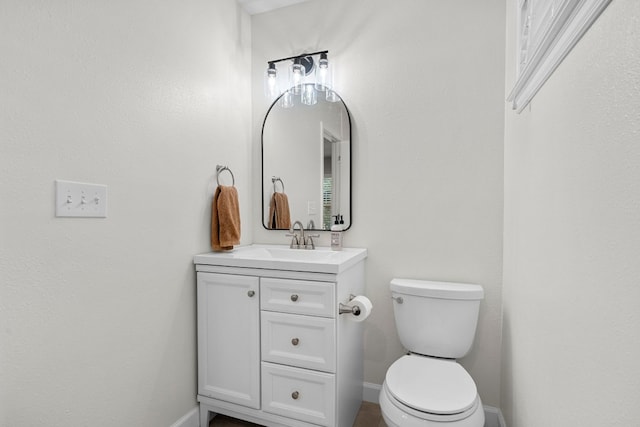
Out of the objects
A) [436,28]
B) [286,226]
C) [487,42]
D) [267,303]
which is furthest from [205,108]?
[487,42]

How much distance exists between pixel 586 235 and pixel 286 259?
1306 mm

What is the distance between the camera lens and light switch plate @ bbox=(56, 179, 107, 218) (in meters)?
1.12

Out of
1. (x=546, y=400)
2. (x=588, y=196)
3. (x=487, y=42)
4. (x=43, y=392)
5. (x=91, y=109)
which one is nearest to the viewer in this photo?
(x=588, y=196)

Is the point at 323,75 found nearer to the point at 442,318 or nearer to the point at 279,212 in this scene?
the point at 279,212

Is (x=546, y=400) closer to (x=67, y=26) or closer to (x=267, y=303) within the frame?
(x=267, y=303)

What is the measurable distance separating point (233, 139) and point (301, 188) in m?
0.53

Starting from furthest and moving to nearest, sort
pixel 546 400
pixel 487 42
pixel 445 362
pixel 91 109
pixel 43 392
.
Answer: pixel 487 42 < pixel 445 362 < pixel 91 109 < pixel 43 392 < pixel 546 400

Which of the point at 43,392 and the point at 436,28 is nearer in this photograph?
the point at 43,392

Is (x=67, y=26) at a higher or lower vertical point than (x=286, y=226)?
higher

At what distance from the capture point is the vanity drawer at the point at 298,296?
1451 millimetres

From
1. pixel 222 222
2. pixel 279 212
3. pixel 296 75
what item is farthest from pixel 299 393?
pixel 296 75

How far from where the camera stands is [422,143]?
1.84 m

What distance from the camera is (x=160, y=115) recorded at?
4.96 feet

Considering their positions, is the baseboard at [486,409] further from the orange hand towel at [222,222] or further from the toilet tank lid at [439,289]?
the orange hand towel at [222,222]
